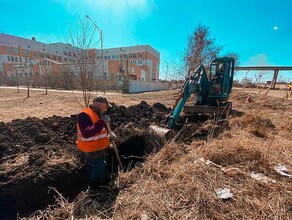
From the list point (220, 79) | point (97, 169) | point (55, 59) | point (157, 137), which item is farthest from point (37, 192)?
point (55, 59)

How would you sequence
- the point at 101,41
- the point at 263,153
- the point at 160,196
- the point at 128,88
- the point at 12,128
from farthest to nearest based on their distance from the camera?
the point at 128,88 < the point at 101,41 < the point at 12,128 < the point at 263,153 < the point at 160,196

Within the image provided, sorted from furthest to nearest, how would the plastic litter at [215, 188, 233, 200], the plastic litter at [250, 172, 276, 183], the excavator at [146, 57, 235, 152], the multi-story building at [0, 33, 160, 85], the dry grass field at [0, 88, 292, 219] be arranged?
the multi-story building at [0, 33, 160, 85]
the excavator at [146, 57, 235, 152]
the plastic litter at [250, 172, 276, 183]
the plastic litter at [215, 188, 233, 200]
the dry grass field at [0, 88, 292, 219]

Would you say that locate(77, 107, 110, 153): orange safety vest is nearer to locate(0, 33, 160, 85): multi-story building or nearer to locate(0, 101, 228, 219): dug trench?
locate(0, 101, 228, 219): dug trench

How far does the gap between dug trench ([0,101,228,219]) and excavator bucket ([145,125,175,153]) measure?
1.46 ft

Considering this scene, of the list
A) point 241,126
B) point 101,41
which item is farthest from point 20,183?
point 241,126

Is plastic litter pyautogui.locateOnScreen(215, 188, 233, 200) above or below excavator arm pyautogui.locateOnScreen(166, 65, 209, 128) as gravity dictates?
below

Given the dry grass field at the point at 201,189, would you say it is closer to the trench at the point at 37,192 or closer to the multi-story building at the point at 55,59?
the trench at the point at 37,192

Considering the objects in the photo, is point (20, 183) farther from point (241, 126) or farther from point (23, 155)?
point (241, 126)

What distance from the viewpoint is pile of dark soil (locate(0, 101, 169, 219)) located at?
2.71 meters

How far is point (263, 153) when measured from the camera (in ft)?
10.2

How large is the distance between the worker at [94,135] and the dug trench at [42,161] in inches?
23.2

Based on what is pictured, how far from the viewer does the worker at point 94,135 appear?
2488 millimetres

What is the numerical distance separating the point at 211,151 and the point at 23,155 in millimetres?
3740

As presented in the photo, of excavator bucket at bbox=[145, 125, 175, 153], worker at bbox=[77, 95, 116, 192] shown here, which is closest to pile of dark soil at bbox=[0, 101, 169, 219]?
excavator bucket at bbox=[145, 125, 175, 153]
